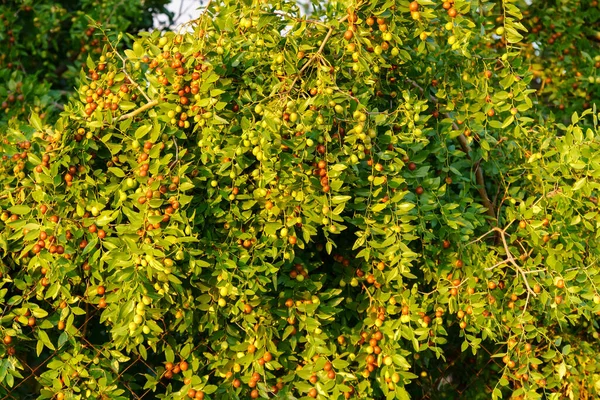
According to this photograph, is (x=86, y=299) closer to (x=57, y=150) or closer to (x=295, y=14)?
(x=57, y=150)

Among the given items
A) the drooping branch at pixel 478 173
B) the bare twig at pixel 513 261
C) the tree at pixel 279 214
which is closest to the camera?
the tree at pixel 279 214

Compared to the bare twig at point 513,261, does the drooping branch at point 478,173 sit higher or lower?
higher

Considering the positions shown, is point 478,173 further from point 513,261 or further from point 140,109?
point 140,109

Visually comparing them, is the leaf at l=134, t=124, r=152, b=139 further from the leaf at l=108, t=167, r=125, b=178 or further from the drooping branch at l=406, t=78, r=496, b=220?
the drooping branch at l=406, t=78, r=496, b=220

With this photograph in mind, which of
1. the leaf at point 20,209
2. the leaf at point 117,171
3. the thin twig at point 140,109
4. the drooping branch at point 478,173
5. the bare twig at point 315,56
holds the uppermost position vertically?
the bare twig at point 315,56

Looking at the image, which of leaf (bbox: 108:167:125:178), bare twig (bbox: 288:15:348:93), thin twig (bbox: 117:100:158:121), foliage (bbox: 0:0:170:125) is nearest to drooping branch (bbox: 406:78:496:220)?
bare twig (bbox: 288:15:348:93)

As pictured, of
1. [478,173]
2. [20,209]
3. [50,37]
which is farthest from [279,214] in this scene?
[50,37]

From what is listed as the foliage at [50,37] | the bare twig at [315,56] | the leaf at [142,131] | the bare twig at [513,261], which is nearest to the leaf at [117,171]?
the leaf at [142,131]

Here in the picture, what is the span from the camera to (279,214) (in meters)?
2.20

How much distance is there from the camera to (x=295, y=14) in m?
2.32

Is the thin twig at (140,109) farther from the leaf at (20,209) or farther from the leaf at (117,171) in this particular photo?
the leaf at (20,209)

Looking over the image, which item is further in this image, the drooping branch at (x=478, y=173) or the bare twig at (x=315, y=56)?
the drooping branch at (x=478, y=173)

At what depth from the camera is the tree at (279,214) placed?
6.97 feet

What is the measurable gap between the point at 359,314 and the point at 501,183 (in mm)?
709
